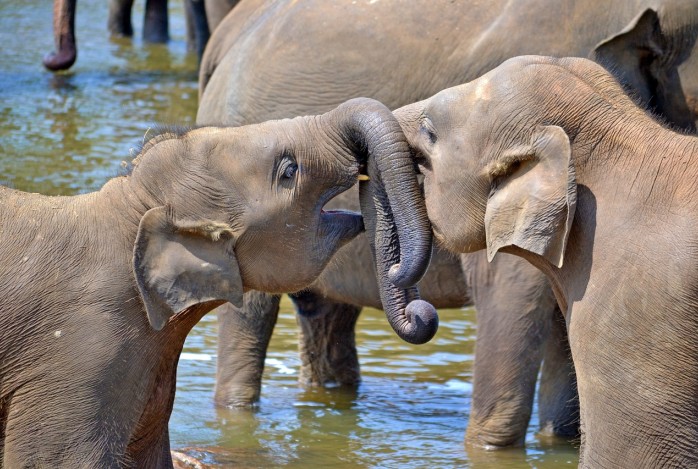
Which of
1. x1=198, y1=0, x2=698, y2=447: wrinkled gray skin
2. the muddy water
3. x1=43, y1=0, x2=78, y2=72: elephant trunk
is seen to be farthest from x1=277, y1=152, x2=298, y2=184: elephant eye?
x1=43, y1=0, x2=78, y2=72: elephant trunk

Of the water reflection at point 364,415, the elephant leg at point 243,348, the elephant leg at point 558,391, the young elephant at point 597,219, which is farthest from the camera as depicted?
the elephant leg at point 243,348

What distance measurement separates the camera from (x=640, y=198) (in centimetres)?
438

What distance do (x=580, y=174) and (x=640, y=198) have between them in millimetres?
205

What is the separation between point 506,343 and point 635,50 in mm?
1240

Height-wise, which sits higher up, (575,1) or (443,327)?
(575,1)

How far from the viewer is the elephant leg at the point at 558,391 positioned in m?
6.69

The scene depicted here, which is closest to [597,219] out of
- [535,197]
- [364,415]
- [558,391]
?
[535,197]

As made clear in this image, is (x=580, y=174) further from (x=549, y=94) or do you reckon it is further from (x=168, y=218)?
(x=168, y=218)

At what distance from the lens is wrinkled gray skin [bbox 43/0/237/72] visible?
35.8 feet

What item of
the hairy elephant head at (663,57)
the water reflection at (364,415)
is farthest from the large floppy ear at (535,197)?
the water reflection at (364,415)

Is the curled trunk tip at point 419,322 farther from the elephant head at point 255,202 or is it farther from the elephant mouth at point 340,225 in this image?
the elephant mouth at point 340,225

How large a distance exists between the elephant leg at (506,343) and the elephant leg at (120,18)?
10478 mm

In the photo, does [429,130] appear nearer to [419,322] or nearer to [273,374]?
[419,322]

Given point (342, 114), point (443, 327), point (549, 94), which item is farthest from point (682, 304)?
point (443, 327)
